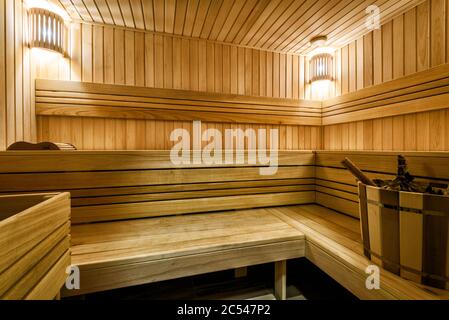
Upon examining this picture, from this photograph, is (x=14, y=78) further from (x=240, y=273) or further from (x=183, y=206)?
(x=240, y=273)

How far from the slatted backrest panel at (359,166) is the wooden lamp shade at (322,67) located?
4.06ft

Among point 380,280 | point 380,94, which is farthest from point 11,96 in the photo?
point 380,94

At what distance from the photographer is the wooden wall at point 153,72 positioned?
2326 mm

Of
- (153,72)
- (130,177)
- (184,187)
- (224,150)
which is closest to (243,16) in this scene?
(153,72)

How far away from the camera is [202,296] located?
170cm

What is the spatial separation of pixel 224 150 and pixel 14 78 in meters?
1.83

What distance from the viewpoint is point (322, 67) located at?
289cm

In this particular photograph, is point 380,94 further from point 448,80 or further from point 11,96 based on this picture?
point 11,96

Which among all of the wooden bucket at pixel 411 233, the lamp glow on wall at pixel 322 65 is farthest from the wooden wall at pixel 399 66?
the wooden bucket at pixel 411 233

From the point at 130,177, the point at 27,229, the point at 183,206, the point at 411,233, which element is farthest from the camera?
the point at 183,206

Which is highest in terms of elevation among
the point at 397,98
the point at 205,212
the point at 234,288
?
the point at 397,98

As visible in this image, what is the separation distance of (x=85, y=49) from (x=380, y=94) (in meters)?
3.15

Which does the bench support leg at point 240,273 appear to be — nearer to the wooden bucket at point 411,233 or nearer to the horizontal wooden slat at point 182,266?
the horizontal wooden slat at point 182,266

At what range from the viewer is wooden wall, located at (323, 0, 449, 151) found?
6.21 ft
